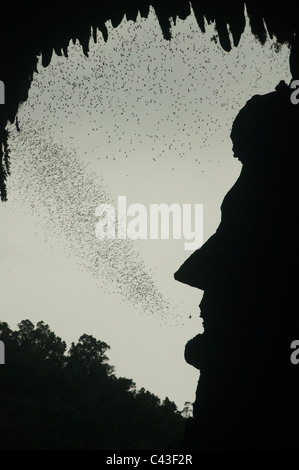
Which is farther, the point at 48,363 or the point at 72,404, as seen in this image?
the point at 48,363

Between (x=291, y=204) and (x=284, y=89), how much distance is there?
5.66ft

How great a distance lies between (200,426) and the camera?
15.6ft

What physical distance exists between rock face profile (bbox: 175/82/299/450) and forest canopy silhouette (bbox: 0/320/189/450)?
57735mm

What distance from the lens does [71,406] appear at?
7306 cm

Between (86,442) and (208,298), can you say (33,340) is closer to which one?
(86,442)

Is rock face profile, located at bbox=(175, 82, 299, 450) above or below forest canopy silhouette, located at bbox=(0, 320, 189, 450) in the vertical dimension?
above

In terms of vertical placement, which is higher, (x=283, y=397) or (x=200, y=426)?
(x=283, y=397)

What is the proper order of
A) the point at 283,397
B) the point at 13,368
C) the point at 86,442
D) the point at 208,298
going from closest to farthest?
the point at 283,397
the point at 208,298
the point at 86,442
the point at 13,368

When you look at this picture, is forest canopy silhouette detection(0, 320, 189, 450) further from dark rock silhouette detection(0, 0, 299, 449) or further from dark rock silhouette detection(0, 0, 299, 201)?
dark rock silhouette detection(0, 0, 299, 201)

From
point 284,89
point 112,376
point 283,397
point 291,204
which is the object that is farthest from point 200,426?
point 112,376

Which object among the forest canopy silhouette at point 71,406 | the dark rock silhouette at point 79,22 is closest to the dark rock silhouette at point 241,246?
the dark rock silhouette at point 79,22

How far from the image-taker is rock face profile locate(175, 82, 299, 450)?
4.12m

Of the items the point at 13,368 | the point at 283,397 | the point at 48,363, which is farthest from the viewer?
the point at 48,363

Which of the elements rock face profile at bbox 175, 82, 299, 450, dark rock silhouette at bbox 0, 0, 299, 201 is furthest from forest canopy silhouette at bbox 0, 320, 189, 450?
dark rock silhouette at bbox 0, 0, 299, 201
